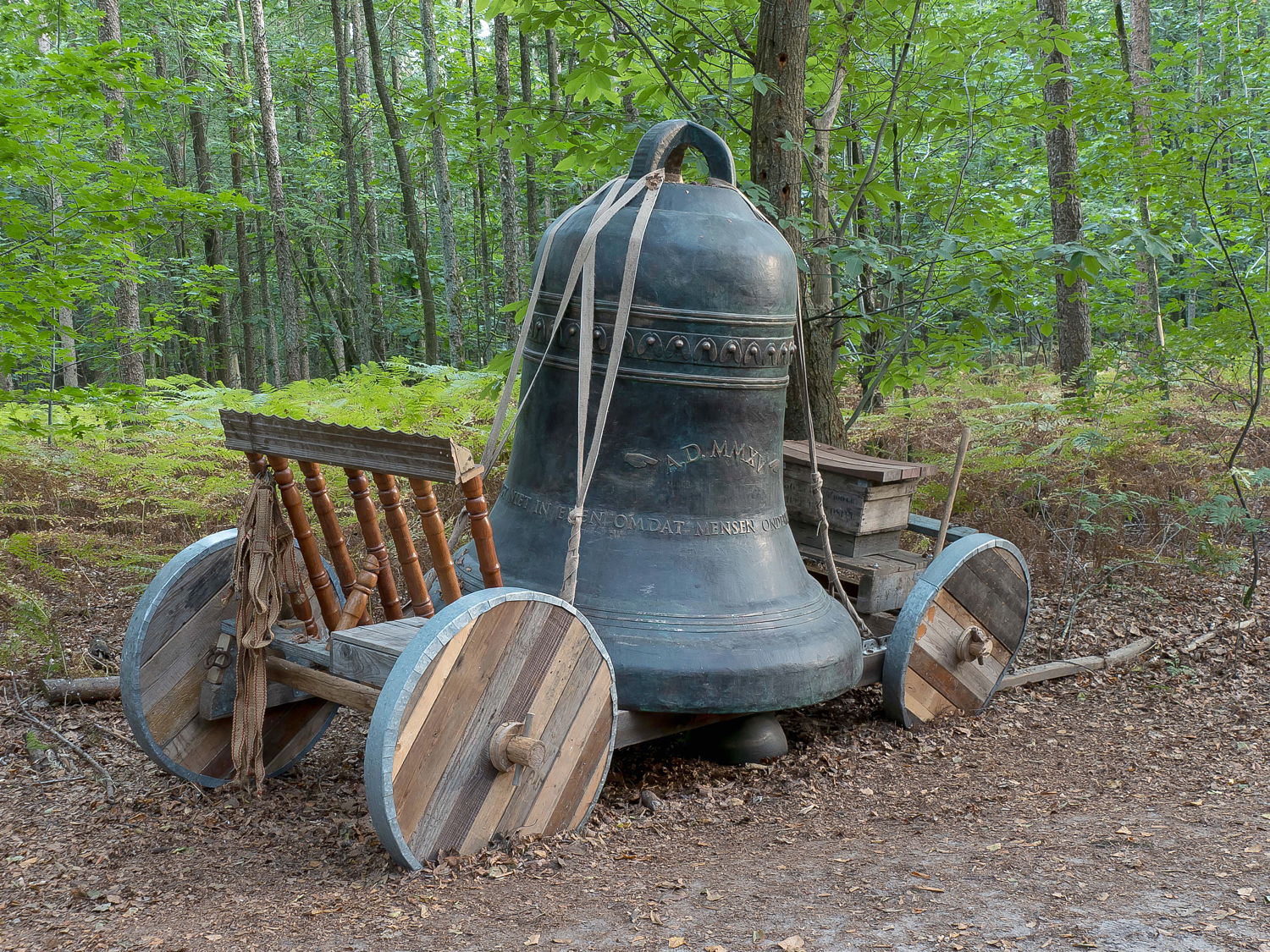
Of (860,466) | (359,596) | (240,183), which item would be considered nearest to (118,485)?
(359,596)

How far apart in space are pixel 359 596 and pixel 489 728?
26.2 inches

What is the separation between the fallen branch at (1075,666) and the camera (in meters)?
4.85

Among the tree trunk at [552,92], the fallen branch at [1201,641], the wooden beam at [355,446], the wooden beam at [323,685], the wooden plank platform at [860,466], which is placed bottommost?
the fallen branch at [1201,641]

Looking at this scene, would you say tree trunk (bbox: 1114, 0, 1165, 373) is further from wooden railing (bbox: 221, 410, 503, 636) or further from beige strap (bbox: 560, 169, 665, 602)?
wooden railing (bbox: 221, 410, 503, 636)

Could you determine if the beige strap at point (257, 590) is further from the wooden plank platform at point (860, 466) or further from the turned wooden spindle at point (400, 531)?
the wooden plank platform at point (860, 466)

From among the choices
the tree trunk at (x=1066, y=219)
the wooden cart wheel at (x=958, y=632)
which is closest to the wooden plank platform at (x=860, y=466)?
the wooden cart wheel at (x=958, y=632)

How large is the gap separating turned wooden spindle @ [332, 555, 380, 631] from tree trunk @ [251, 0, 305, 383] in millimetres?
13184

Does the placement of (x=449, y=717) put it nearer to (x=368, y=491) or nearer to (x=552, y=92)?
(x=368, y=491)

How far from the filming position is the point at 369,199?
1778cm

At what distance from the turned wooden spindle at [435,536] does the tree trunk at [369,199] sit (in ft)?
52.1

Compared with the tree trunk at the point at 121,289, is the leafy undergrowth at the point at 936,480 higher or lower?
lower

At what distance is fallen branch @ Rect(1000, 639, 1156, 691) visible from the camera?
15.9 ft

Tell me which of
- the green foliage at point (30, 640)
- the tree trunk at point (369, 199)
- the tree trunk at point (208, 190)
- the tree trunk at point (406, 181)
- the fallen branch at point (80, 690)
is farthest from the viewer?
the tree trunk at point (208, 190)

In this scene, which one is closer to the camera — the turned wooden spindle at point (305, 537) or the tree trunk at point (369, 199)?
the turned wooden spindle at point (305, 537)
